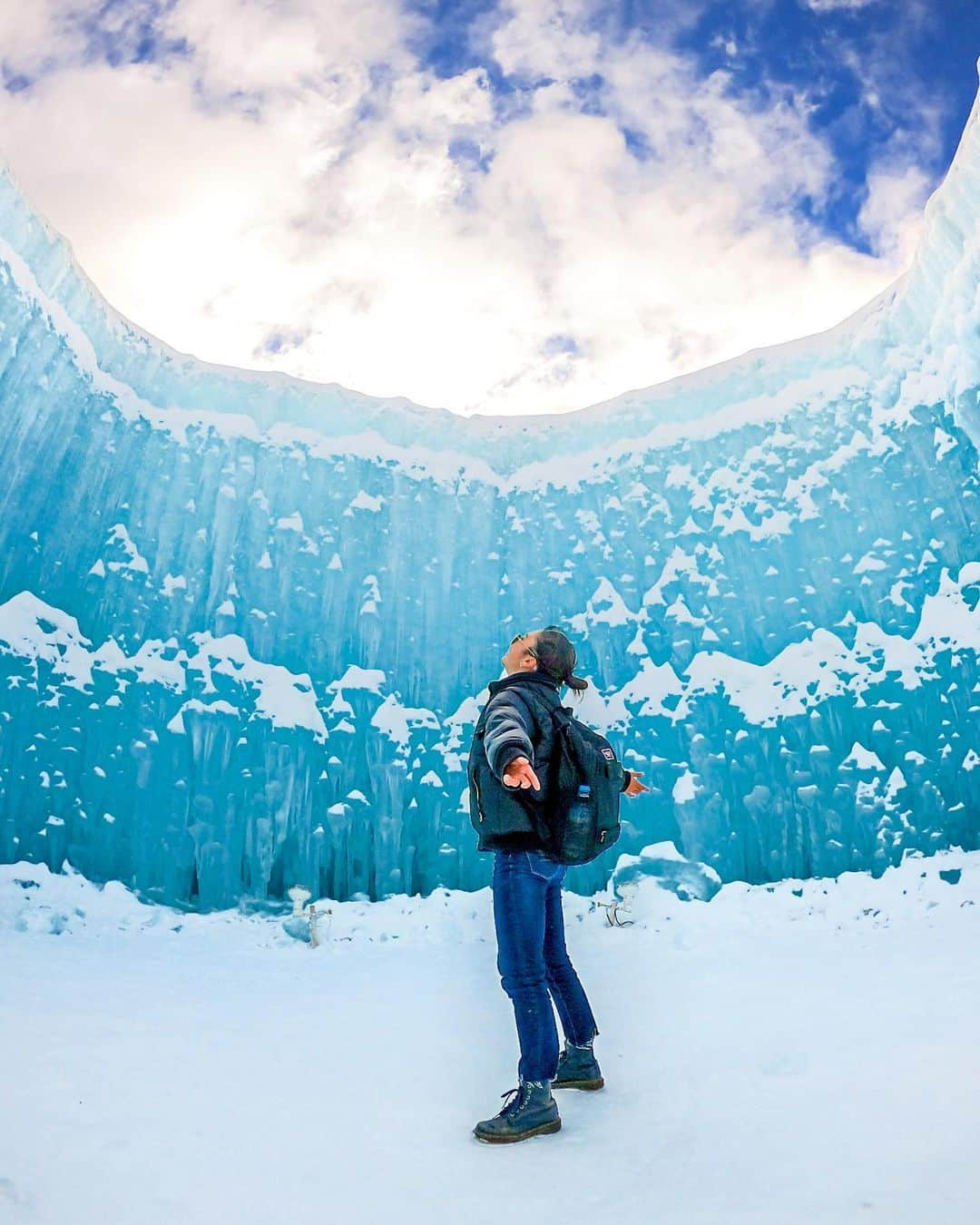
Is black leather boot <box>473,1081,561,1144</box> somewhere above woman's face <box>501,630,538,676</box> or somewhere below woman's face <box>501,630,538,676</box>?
below

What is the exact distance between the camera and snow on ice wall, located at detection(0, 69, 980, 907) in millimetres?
8297

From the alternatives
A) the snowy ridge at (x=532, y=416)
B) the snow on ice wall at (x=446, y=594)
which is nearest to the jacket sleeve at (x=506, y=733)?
the snow on ice wall at (x=446, y=594)

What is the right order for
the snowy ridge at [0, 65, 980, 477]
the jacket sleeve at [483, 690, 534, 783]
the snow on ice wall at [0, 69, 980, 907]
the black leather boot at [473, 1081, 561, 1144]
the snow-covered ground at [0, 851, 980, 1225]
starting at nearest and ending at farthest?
1. the snow-covered ground at [0, 851, 980, 1225]
2. the black leather boot at [473, 1081, 561, 1144]
3. the jacket sleeve at [483, 690, 534, 783]
4. the snowy ridge at [0, 65, 980, 477]
5. the snow on ice wall at [0, 69, 980, 907]

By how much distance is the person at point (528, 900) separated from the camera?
6.45 feet

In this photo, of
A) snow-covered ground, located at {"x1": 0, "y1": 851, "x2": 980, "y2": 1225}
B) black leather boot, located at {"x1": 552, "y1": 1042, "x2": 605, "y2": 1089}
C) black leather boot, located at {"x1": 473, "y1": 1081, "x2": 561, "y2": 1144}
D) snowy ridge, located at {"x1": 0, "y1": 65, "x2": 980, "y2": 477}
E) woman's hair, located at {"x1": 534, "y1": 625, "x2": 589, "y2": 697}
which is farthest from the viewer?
snowy ridge, located at {"x1": 0, "y1": 65, "x2": 980, "y2": 477}

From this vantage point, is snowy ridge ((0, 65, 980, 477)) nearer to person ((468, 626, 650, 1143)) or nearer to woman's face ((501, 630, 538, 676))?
woman's face ((501, 630, 538, 676))

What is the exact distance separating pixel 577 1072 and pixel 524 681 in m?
1.02

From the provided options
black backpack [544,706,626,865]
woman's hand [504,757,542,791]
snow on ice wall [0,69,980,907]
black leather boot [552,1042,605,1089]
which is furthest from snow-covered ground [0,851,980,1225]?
snow on ice wall [0,69,980,907]

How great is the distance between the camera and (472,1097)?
A: 7.54 ft

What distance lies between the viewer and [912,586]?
29.2 ft

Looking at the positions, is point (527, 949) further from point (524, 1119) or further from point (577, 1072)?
point (577, 1072)

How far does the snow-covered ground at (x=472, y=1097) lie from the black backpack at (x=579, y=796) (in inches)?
24.8

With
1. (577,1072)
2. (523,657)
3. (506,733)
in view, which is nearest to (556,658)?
(523,657)

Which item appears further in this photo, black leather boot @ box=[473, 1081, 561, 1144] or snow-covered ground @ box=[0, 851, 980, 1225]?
black leather boot @ box=[473, 1081, 561, 1144]
